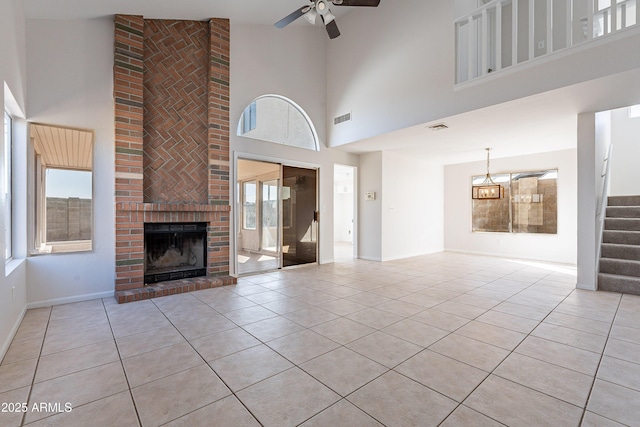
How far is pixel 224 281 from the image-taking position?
446 cm

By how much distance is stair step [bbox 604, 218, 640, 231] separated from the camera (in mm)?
4750

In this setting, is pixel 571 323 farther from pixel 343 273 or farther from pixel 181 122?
pixel 181 122

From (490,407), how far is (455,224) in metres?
7.36

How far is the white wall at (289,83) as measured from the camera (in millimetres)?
4949

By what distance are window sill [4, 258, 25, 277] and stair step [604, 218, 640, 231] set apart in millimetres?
8055

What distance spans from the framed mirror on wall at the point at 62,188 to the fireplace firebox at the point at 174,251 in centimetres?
74

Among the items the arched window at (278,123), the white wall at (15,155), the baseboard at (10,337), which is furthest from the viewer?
the arched window at (278,123)

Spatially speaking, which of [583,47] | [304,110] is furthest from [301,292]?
[583,47]

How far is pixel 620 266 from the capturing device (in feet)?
14.1

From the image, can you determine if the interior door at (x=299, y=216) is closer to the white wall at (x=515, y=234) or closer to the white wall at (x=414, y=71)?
the white wall at (x=414, y=71)

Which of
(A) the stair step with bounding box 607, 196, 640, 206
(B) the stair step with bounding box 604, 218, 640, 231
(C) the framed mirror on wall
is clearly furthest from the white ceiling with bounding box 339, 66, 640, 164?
(C) the framed mirror on wall

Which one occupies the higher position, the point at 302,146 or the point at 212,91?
the point at 212,91

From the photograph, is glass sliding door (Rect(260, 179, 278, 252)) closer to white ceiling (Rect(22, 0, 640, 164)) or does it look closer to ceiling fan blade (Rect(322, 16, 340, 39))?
white ceiling (Rect(22, 0, 640, 164))

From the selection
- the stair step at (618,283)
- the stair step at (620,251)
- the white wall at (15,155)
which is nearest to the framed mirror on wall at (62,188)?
the white wall at (15,155)
